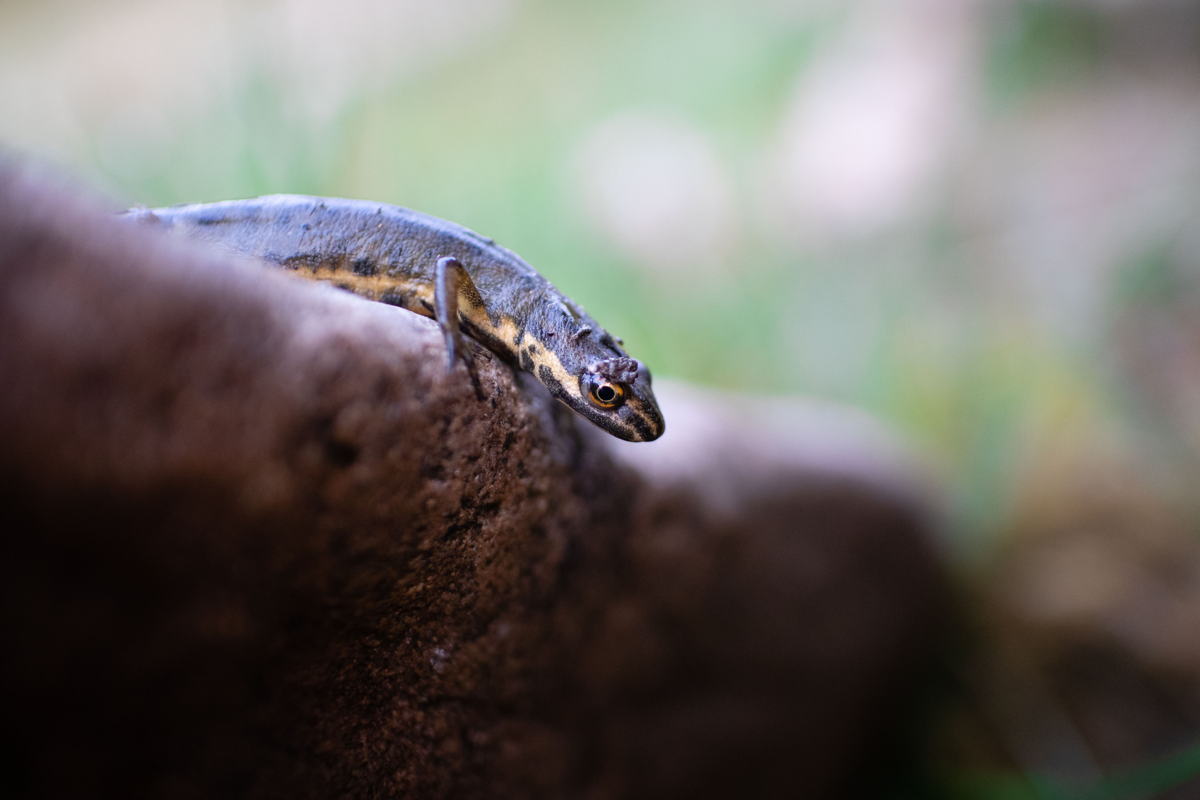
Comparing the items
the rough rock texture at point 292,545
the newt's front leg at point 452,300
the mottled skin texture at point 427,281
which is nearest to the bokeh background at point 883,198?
the mottled skin texture at point 427,281

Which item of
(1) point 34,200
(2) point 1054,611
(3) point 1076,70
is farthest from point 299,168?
(3) point 1076,70

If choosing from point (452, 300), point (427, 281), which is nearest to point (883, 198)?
point (427, 281)

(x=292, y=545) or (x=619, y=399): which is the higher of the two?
(x=619, y=399)

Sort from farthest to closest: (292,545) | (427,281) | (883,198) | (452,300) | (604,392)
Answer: (883,198) → (427,281) → (604,392) → (452,300) → (292,545)

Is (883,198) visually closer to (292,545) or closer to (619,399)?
(619,399)

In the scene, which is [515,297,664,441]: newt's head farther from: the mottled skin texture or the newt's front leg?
the newt's front leg

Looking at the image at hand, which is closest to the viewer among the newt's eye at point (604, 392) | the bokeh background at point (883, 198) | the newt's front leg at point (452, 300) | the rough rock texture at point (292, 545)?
the rough rock texture at point (292, 545)

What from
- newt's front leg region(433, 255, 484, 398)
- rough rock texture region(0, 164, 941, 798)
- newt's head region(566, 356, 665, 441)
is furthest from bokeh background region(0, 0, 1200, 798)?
rough rock texture region(0, 164, 941, 798)

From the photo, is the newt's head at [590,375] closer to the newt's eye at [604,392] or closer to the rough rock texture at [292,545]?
the newt's eye at [604,392]
